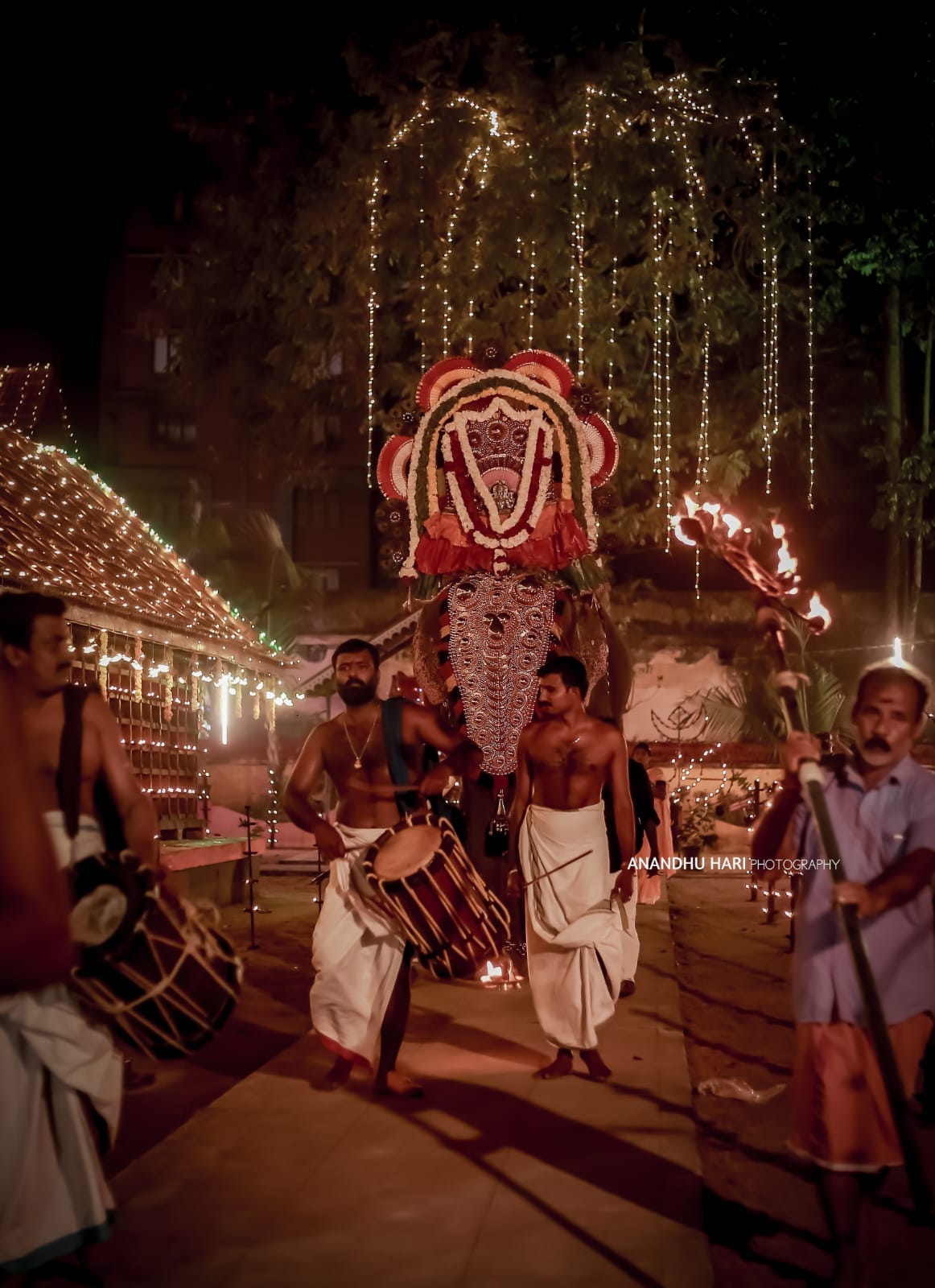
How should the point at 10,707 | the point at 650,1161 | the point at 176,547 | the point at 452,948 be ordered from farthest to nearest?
the point at 176,547 < the point at 452,948 < the point at 650,1161 < the point at 10,707

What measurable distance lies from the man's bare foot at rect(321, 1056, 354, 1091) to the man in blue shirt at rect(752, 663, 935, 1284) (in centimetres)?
308

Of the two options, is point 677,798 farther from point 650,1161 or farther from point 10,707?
point 10,707

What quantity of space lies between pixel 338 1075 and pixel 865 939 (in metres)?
3.46

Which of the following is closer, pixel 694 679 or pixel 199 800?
pixel 199 800

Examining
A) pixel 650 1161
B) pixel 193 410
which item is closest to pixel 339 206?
pixel 650 1161

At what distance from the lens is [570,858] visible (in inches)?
311

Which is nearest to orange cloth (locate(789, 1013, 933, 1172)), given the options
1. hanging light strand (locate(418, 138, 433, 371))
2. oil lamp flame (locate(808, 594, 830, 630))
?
oil lamp flame (locate(808, 594, 830, 630))

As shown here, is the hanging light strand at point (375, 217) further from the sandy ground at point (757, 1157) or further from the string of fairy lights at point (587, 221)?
the sandy ground at point (757, 1157)

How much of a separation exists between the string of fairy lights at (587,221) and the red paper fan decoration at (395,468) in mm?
8260

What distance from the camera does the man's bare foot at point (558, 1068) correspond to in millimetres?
7480

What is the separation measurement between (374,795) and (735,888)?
13861mm

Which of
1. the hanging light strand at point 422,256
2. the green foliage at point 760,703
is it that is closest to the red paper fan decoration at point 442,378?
the hanging light strand at point 422,256

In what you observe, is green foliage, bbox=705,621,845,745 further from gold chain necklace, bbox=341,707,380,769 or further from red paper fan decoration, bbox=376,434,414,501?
gold chain necklace, bbox=341,707,380,769

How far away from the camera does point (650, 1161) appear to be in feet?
19.3
